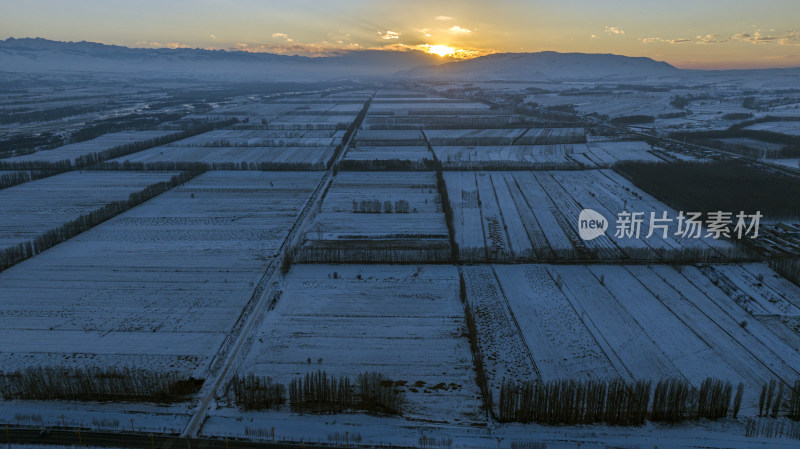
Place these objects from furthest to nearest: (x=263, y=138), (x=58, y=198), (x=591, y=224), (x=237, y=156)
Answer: (x=263, y=138), (x=237, y=156), (x=58, y=198), (x=591, y=224)

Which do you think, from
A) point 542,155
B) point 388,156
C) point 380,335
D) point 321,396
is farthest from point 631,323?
point 542,155

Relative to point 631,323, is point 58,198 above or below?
above

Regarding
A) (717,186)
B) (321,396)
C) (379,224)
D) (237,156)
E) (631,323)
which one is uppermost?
(717,186)

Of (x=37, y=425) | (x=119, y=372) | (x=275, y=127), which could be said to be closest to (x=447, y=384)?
(x=119, y=372)

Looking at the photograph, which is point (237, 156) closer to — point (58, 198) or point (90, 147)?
point (58, 198)

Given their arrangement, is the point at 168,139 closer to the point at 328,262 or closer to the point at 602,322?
the point at 328,262

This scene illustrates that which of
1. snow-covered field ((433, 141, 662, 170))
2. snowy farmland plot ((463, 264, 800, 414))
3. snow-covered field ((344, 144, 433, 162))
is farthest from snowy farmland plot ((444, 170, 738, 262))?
snow-covered field ((344, 144, 433, 162))

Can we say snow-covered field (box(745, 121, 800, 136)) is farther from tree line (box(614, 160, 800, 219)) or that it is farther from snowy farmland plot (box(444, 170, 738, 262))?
snowy farmland plot (box(444, 170, 738, 262))
